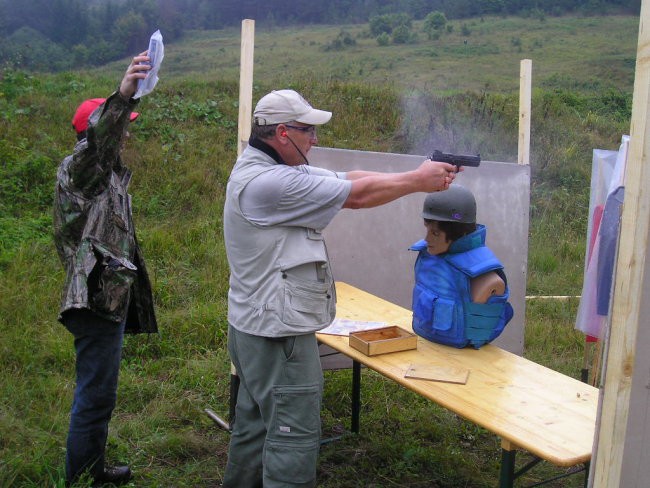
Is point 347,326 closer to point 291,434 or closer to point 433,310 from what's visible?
point 433,310

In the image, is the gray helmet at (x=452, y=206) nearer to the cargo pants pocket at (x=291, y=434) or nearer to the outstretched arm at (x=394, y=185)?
the outstretched arm at (x=394, y=185)

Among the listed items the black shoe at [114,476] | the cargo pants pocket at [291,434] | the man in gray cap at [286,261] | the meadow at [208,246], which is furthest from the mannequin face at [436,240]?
the black shoe at [114,476]

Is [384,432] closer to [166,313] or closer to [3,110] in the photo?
[166,313]

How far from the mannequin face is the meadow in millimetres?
1350

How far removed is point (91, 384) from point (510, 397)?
1.81 metres

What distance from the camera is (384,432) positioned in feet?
14.5

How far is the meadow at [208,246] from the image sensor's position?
4.07 m

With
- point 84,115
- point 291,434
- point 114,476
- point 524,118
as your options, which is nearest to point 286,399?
point 291,434

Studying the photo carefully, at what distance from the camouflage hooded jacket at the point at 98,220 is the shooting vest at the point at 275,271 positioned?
0.55 m

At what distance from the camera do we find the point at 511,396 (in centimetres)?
282

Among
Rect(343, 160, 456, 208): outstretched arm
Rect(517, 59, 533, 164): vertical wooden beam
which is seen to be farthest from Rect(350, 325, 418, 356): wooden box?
Rect(517, 59, 533, 164): vertical wooden beam

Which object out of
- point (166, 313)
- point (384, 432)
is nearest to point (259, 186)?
point (384, 432)

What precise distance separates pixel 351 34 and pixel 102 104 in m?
19.7

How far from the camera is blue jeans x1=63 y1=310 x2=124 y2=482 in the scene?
3.08 meters
